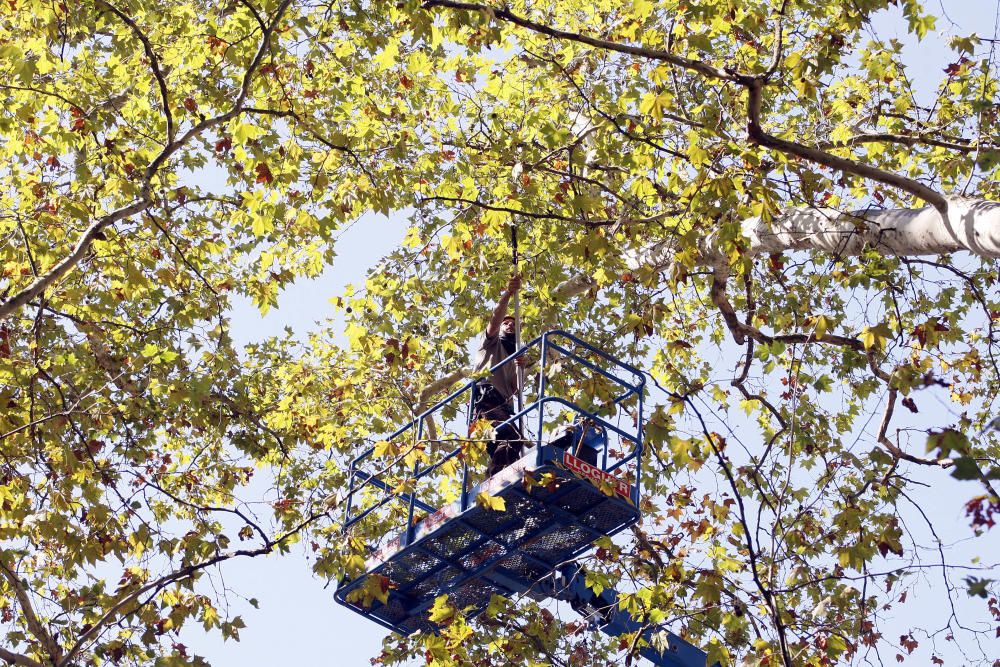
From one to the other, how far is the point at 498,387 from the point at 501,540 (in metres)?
1.38

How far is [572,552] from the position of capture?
33.2 feet

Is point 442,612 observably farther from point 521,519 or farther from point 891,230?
point 891,230

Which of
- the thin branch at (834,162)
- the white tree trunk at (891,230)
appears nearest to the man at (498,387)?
the white tree trunk at (891,230)

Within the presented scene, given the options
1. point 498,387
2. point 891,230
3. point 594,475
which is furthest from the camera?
point 498,387

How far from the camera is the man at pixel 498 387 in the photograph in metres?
10.2

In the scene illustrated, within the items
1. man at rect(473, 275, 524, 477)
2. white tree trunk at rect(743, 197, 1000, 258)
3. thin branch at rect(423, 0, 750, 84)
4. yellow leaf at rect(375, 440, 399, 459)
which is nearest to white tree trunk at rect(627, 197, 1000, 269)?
white tree trunk at rect(743, 197, 1000, 258)

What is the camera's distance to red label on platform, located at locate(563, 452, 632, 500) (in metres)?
8.95

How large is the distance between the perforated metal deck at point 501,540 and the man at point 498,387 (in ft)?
2.36

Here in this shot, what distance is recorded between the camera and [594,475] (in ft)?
30.0

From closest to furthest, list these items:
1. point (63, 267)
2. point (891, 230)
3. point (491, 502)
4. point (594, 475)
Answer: point (891, 230) < point (63, 267) < point (491, 502) < point (594, 475)

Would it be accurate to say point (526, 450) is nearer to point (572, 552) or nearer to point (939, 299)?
point (572, 552)

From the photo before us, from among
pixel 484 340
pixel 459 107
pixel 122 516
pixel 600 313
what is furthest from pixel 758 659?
pixel 459 107

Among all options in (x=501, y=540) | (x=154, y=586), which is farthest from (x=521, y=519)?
(x=154, y=586)

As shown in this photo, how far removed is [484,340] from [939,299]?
15.0 feet
